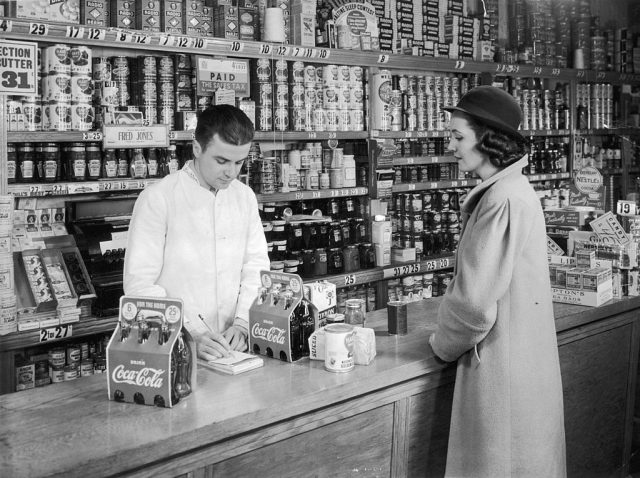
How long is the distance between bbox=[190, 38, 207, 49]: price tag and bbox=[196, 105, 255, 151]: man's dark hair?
1442 mm

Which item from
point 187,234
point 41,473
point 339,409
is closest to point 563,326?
point 339,409

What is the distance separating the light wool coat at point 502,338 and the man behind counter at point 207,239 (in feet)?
2.73

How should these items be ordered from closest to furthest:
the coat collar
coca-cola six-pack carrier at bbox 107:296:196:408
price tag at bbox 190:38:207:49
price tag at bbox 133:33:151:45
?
coca-cola six-pack carrier at bbox 107:296:196:408 < the coat collar < price tag at bbox 133:33:151:45 < price tag at bbox 190:38:207:49

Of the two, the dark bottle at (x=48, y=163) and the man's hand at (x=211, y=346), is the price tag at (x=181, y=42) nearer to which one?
the dark bottle at (x=48, y=163)

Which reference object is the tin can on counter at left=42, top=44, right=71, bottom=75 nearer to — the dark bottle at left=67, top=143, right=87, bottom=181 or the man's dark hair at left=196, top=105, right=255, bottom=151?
the dark bottle at left=67, top=143, right=87, bottom=181

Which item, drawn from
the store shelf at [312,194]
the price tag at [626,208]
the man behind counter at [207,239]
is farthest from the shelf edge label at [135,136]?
the price tag at [626,208]

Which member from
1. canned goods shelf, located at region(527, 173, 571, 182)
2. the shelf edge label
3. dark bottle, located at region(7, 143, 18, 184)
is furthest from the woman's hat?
canned goods shelf, located at region(527, 173, 571, 182)

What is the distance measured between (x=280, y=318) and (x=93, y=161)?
5.63 feet

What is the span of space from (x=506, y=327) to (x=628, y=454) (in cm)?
186

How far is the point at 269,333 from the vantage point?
8.92ft

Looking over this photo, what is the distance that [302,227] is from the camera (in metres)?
4.89

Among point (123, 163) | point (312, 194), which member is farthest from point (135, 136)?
point (312, 194)

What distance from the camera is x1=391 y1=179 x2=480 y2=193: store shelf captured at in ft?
18.2

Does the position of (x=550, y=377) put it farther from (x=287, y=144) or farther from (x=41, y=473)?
(x=287, y=144)
